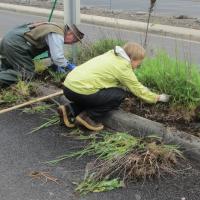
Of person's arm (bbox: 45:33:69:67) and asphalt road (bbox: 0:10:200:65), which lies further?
asphalt road (bbox: 0:10:200:65)

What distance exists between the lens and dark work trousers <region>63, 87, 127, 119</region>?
5.29 metres

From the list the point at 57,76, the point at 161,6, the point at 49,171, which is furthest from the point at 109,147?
the point at 161,6

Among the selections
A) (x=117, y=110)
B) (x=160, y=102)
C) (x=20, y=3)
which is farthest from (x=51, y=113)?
(x=20, y=3)

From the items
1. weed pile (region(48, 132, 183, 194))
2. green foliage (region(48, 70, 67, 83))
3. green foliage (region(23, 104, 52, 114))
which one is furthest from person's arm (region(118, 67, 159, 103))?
green foliage (region(48, 70, 67, 83))

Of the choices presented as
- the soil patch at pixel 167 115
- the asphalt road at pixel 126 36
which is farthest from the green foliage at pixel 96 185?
the asphalt road at pixel 126 36

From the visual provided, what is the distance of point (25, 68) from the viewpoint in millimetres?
6648

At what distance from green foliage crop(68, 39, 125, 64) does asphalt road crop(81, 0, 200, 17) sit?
11129 millimetres

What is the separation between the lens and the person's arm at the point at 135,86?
5266 millimetres

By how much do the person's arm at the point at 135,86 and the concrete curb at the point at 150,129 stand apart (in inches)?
8.7

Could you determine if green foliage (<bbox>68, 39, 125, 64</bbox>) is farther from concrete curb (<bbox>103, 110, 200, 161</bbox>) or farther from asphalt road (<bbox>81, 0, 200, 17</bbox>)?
asphalt road (<bbox>81, 0, 200, 17</bbox>)

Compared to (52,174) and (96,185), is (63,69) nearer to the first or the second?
(52,174)

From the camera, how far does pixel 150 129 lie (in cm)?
502

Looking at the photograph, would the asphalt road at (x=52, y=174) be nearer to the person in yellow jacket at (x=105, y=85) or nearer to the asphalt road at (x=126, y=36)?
the person in yellow jacket at (x=105, y=85)

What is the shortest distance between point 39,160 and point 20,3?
18.3m
